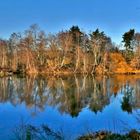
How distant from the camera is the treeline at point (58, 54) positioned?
60938 millimetres

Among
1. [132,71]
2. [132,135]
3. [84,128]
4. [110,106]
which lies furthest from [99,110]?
[132,71]

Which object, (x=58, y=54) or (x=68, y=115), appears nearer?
(x=68, y=115)

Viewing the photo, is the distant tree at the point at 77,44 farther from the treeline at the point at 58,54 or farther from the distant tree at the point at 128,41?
the distant tree at the point at 128,41

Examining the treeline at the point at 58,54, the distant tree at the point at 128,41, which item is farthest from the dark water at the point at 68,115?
the distant tree at the point at 128,41

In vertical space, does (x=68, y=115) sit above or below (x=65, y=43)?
below

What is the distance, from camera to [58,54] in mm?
61469

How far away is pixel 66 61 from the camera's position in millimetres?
62656

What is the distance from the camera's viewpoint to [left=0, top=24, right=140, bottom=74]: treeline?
60.9 meters

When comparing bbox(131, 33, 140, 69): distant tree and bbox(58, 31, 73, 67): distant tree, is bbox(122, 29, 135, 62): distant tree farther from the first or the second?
bbox(58, 31, 73, 67): distant tree

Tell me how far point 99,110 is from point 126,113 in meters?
1.74

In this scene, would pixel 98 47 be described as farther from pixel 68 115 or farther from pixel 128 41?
pixel 68 115

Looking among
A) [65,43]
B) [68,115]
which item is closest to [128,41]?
[65,43]

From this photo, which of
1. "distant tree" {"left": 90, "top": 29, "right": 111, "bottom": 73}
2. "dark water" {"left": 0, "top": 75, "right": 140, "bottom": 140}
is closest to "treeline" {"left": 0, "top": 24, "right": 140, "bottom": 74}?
"distant tree" {"left": 90, "top": 29, "right": 111, "bottom": 73}

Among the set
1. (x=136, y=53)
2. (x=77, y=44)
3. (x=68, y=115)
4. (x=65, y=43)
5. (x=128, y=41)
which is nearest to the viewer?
(x=68, y=115)
